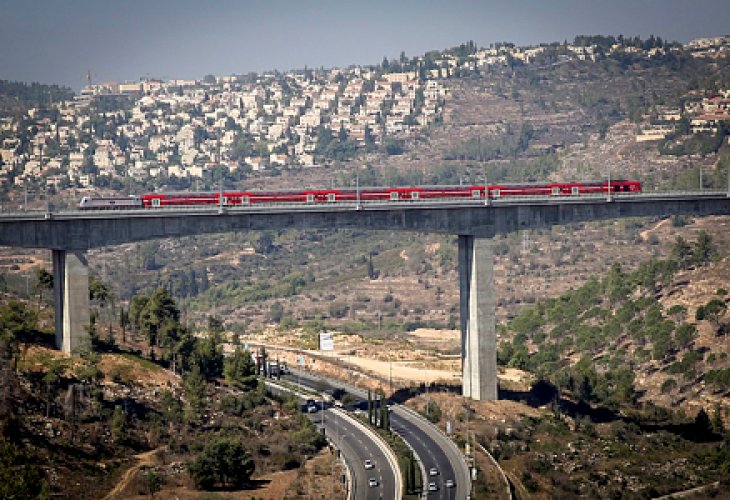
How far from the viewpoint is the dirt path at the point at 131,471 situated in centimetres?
6712

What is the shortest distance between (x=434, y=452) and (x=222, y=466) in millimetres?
14965

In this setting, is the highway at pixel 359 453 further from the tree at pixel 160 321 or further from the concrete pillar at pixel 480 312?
the tree at pixel 160 321

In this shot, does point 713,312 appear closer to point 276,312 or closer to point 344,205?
point 344,205

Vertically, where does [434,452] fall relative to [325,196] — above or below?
below

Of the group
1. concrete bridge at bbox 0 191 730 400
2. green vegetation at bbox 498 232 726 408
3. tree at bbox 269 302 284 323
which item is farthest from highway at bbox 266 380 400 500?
tree at bbox 269 302 284 323

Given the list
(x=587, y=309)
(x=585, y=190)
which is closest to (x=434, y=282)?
(x=587, y=309)

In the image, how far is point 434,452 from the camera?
78.3 meters

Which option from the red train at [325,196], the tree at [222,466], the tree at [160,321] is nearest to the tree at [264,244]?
the tree at [160,321]

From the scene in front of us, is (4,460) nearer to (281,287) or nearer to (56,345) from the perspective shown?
(56,345)

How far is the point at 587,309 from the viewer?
138 metres

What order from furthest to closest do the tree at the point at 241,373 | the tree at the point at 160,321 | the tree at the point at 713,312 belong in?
the tree at the point at 713,312 < the tree at the point at 160,321 < the tree at the point at 241,373

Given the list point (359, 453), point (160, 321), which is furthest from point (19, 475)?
point (160, 321)

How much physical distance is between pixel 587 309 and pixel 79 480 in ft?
263

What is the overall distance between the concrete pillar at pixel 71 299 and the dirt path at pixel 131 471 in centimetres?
1245
